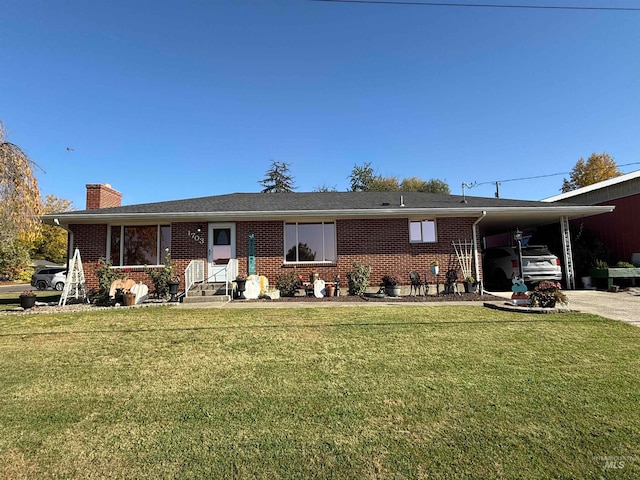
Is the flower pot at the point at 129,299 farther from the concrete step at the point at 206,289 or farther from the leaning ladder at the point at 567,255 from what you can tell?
the leaning ladder at the point at 567,255

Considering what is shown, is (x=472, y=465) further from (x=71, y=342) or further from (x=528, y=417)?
(x=71, y=342)

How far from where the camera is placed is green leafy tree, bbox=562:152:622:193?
103ft

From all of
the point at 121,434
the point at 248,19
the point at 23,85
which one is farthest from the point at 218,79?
the point at 121,434

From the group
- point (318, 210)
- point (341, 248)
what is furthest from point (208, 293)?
point (341, 248)

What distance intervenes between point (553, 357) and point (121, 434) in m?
4.84

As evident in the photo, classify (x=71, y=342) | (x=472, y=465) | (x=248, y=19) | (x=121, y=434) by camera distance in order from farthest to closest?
(x=248, y=19) < (x=71, y=342) < (x=121, y=434) < (x=472, y=465)

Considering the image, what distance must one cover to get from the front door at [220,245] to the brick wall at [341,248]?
17 cm

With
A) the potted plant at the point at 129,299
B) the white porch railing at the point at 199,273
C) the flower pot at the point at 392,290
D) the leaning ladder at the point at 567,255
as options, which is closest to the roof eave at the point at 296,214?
the leaning ladder at the point at 567,255

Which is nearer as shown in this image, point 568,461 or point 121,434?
point 568,461

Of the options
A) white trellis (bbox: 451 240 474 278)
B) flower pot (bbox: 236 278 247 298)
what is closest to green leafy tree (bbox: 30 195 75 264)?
flower pot (bbox: 236 278 247 298)

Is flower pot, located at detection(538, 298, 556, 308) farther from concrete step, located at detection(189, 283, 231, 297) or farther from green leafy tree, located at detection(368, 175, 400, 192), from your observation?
green leafy tree, located at detection(368, 175, 400, 192)

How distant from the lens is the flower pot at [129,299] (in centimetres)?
973

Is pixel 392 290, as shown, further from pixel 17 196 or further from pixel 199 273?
pixel 17 196

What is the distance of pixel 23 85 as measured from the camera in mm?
11633
